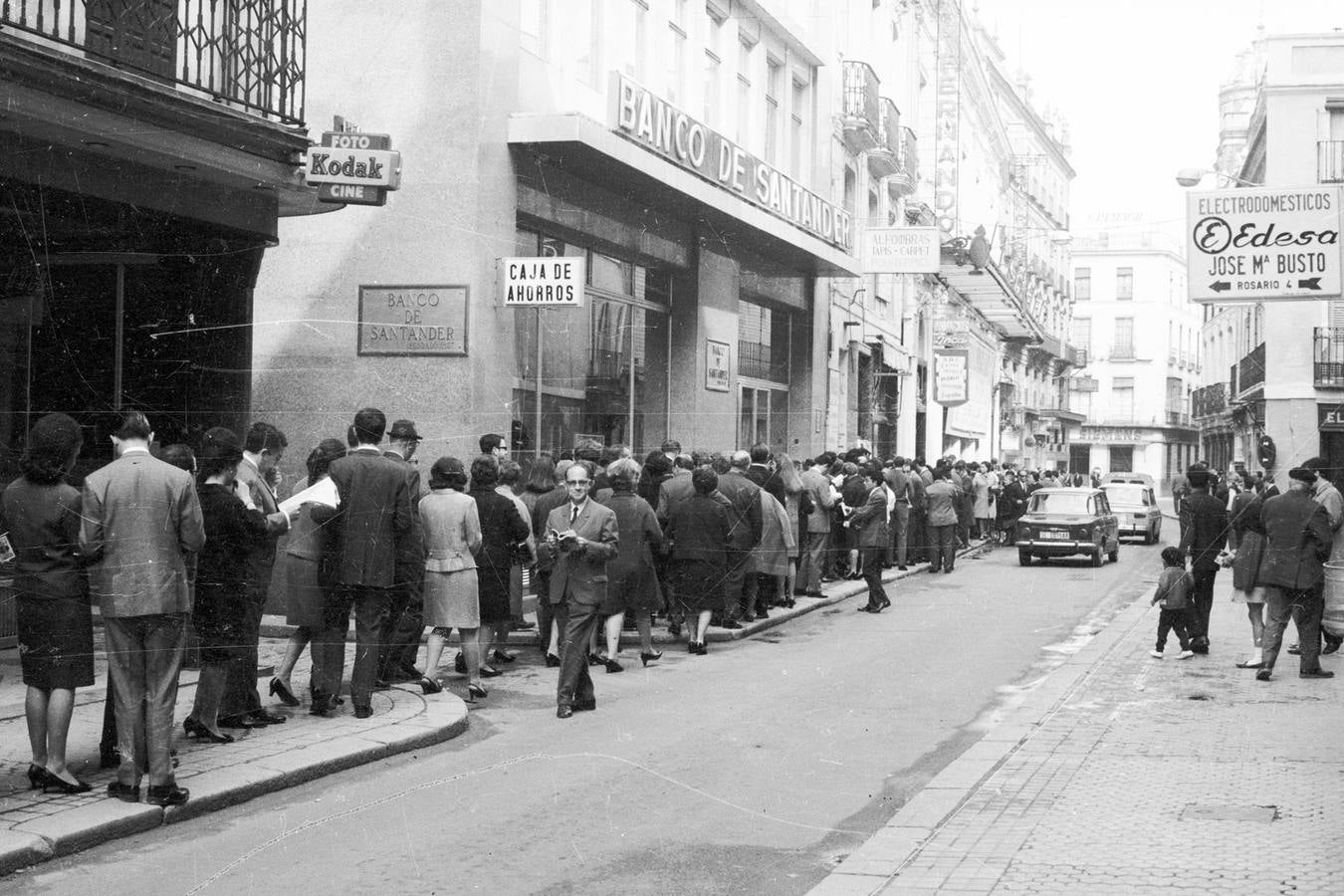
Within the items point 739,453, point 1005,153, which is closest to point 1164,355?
point 1005,153

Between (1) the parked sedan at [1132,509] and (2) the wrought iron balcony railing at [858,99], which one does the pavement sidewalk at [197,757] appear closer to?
(2) the wrought iron balcony railing at [858,99]

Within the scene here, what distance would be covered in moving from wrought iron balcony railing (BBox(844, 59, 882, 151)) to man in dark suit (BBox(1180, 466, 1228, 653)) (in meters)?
16.1

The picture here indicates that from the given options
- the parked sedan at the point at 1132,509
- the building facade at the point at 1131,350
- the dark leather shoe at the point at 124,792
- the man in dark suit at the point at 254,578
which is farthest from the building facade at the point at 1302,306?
the building facade at the point at 1131,350

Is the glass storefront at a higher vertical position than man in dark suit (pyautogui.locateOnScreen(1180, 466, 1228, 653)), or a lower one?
higher

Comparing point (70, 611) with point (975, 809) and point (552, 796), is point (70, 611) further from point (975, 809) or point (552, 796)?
point (975, 809)

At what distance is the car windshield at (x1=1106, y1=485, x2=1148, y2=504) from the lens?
118ft

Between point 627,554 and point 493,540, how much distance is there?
3.85 ft

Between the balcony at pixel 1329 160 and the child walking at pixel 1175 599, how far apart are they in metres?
20.9

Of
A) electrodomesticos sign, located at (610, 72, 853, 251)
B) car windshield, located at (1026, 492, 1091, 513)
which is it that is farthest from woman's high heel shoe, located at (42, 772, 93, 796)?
car windshield, located at (1026, 492, 1091, 513)

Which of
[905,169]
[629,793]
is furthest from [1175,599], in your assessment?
[905,169]

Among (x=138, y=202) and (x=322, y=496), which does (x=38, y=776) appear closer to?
(x=322, y=496)

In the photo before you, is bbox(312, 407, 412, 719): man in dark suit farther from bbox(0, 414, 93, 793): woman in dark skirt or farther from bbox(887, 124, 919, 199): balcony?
bbox(887, 124, 919, 199): balcony

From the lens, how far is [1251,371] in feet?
117

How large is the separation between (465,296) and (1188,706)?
27.1 ft
